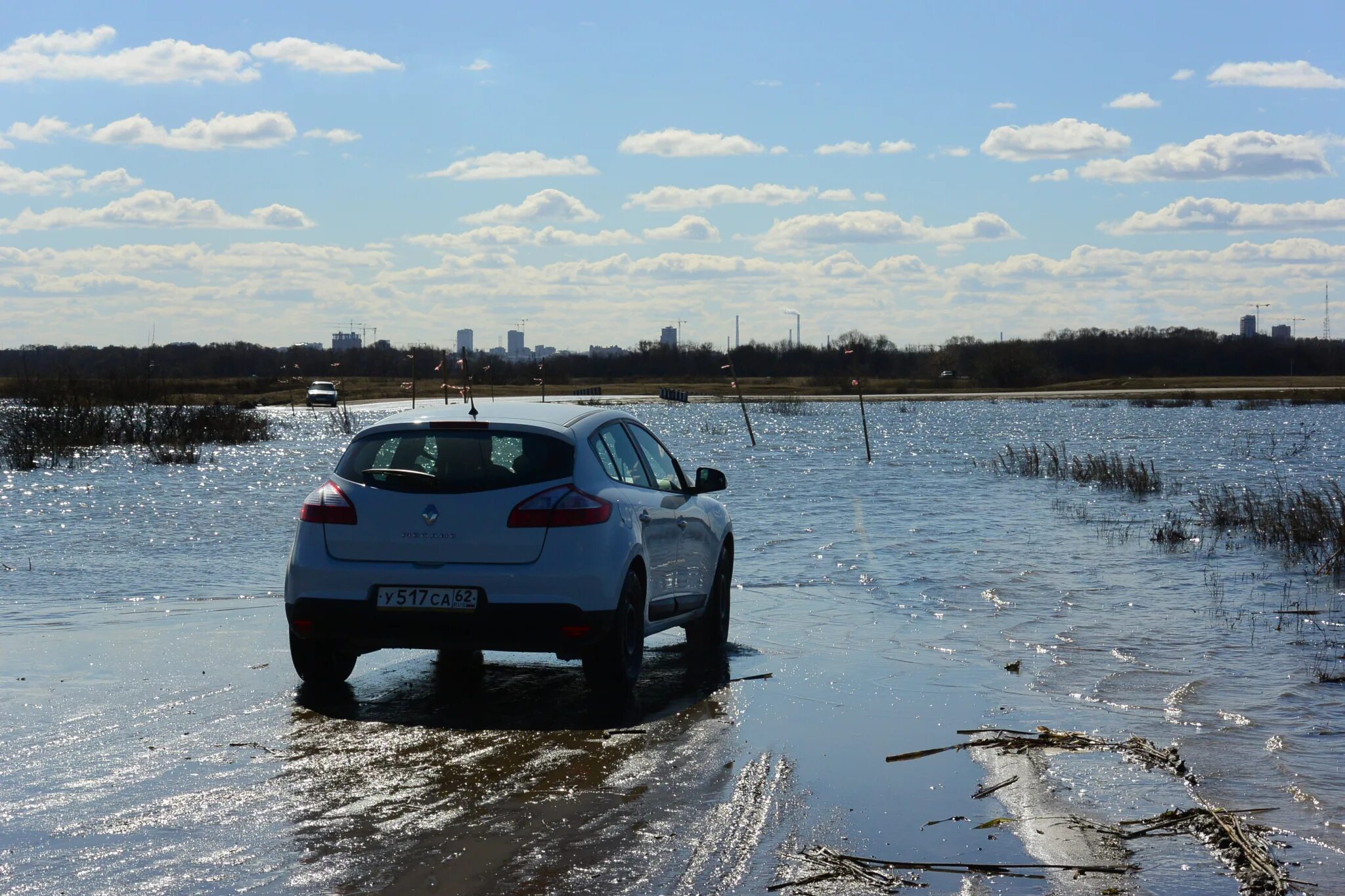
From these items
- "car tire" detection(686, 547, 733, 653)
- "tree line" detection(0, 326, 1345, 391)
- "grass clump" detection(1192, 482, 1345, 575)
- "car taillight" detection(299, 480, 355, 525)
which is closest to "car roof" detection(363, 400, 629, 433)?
"car taillight" detection(299, 480, 355, 525)

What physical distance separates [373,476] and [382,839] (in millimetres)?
3110

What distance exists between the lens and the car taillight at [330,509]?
7.94m

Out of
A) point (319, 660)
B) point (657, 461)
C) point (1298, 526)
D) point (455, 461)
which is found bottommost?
point (1298, 526)

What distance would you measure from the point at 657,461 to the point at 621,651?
202 cm

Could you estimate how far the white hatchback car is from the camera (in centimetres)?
771

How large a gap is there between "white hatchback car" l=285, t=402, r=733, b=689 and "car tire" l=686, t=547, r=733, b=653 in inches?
73.5

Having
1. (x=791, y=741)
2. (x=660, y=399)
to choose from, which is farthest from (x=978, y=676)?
(x=660, y=399)

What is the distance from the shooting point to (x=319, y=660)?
27.2 ft

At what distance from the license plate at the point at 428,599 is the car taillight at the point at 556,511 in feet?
1.44

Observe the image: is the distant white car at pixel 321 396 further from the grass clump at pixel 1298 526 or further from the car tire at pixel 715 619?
the car tire at pixel 715 619

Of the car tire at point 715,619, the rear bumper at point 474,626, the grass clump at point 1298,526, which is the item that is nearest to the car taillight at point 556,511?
the rear bumper at point 474,626

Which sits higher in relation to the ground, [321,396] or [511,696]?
[321,396]

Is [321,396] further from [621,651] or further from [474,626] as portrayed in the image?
[474,626]

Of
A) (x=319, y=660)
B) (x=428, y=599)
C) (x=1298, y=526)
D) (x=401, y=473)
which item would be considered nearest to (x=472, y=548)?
(x=428, y=599)
